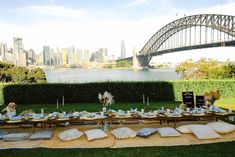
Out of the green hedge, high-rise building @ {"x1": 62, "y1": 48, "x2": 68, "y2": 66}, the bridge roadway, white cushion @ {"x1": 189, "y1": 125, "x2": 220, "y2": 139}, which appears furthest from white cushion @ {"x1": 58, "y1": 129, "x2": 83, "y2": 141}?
high-rise building @ {"x1": 62, "y1": 48, "x2": 68, "y2": 66}

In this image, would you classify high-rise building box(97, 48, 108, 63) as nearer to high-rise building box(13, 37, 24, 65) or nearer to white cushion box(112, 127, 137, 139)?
high-rise building box(13, 37, 24, 65)

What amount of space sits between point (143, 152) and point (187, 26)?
4040 cm

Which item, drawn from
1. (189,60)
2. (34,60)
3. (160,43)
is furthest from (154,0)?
(34,60)

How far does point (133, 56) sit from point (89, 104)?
149 feet

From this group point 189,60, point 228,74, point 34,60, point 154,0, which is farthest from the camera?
point 34,60

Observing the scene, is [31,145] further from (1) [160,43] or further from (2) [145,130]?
(1) [160,43]

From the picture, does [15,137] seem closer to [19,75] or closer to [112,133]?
[112,133]

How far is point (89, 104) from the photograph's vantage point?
46.8ft

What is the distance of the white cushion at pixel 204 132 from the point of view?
23.0 ft

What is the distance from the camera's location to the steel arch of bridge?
37.4 m

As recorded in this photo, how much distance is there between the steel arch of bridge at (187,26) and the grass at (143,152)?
94.2ft

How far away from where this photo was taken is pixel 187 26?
44.6 metres

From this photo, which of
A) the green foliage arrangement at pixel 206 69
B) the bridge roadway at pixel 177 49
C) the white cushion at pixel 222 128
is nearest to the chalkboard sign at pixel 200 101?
the white cushion at pixel 222 128

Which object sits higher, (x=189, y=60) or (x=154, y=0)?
(x=154, y=0)
